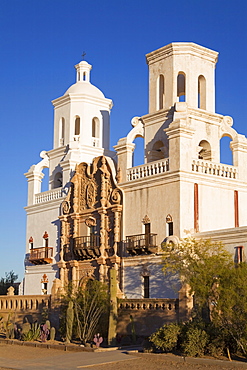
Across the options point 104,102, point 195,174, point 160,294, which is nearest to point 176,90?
point 195,174

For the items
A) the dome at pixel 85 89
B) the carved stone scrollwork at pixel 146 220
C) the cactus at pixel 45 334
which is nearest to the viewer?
the cactus at pixel 45 334

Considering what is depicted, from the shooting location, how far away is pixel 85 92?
133 feet

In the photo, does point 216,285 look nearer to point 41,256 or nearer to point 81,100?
point 41,256

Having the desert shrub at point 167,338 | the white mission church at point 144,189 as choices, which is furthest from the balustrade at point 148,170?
the desert shrub at point 167,338

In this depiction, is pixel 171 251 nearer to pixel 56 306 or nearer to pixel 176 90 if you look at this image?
pixel 56 306

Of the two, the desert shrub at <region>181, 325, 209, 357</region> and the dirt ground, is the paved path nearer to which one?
the dirt ground

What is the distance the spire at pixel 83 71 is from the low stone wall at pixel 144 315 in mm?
19427

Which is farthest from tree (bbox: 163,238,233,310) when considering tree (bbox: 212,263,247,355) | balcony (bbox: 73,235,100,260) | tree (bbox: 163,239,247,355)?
balcony (bbox: 73,235,100,260)

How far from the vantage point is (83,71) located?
42469 millimetres

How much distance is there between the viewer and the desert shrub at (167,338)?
805 inches

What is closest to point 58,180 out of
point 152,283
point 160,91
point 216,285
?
point 160,91

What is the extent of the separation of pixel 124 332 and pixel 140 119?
43.6 feet

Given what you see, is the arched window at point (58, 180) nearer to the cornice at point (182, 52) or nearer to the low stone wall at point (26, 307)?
the low stone wall at point (26, 307)

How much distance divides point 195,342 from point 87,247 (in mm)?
15349
